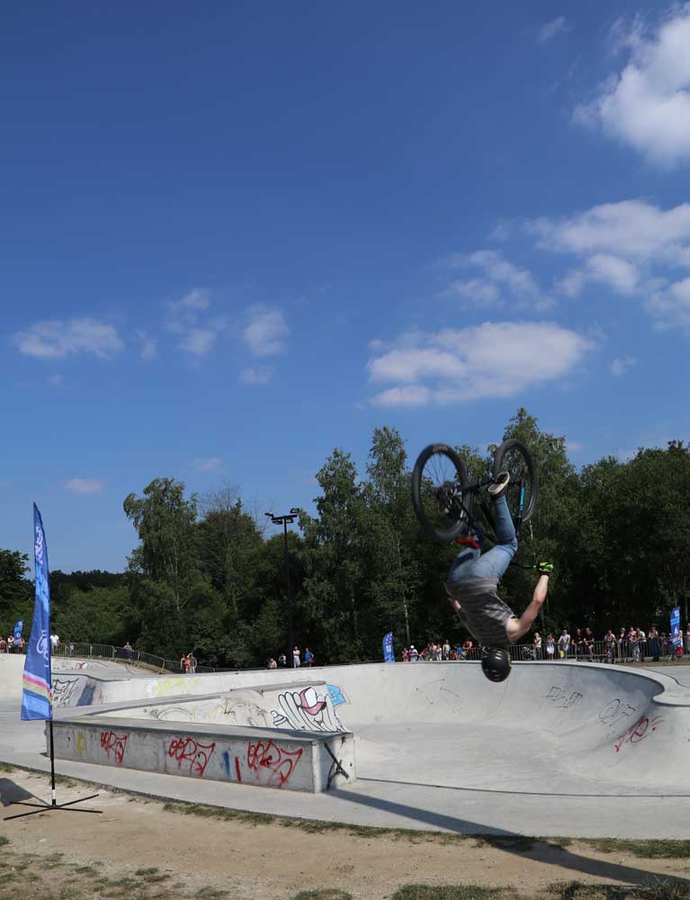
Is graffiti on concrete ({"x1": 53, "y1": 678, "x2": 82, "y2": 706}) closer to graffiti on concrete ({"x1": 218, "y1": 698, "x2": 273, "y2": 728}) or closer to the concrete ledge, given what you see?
graffiti on concrete ({"x1": 218, "y1": 698, "x2": 273, "y2": 728})

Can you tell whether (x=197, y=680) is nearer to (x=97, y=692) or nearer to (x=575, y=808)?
(x=97, y=692)

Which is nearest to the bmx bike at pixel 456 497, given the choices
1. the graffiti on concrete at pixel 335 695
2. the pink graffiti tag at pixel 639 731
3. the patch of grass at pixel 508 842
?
the patch of grass at pixel 508 842

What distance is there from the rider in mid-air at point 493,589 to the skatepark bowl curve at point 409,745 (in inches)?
153

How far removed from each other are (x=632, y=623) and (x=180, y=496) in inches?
1251

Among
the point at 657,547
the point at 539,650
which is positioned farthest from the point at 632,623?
the point at 539,650

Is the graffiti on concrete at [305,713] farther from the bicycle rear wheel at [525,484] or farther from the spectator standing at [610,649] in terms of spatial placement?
the bicycle rear wheel at [525,484]

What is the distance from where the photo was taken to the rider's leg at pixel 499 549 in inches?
272

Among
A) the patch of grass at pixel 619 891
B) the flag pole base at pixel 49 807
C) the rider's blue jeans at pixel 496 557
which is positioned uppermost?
the rider's blue jeans at pixel 496 557

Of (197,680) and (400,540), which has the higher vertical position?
(400,540)

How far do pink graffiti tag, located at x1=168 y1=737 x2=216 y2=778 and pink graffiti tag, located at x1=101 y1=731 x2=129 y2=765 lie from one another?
136cm

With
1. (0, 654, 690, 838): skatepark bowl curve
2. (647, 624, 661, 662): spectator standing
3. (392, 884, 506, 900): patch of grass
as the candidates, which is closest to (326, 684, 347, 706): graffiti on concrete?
(0, 654, 690, 838): skatepark bowl curve

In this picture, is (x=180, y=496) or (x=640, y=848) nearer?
(x=640, y=848)

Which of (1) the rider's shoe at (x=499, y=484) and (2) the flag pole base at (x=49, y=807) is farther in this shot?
(2) the flag pole base at (x=49, y=807)

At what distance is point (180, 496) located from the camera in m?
56.4
